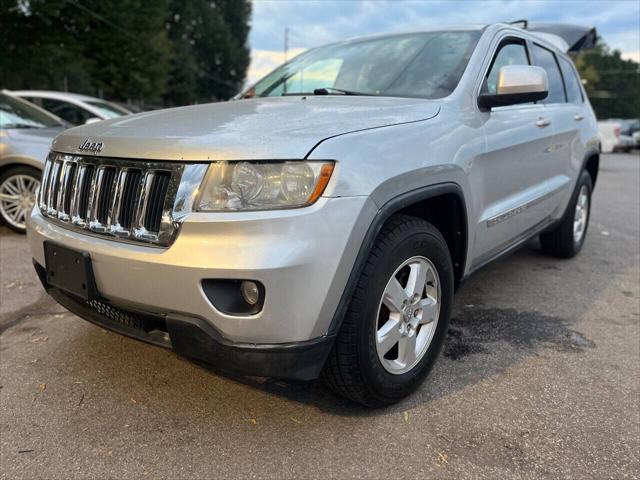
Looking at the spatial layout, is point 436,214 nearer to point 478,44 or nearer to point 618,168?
point 478,44

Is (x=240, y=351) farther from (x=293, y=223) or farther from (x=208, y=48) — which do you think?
(x=208, y=48)

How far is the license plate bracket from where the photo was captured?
2105 millimetres

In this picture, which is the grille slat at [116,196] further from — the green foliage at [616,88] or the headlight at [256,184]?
the green foliage at [616,88]

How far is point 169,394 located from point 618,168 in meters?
16.5

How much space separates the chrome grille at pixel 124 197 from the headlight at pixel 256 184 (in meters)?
0.06

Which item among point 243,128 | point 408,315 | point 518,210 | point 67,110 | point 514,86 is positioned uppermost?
point 514,86

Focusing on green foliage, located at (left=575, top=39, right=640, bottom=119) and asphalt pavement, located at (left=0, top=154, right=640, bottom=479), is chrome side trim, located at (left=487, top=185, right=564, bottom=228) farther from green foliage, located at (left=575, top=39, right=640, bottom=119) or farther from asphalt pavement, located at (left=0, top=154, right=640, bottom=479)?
green foliage, located at (left=575, top=39, right=640, bottom=119)

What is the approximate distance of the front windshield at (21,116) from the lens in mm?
5660

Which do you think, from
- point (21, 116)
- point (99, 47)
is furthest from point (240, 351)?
point (99, 47)

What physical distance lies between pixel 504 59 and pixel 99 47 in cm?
2462

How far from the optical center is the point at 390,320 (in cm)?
228

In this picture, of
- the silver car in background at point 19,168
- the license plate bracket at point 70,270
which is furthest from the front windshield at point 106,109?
the license plate bracket at point 70,270

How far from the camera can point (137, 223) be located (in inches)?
80.2

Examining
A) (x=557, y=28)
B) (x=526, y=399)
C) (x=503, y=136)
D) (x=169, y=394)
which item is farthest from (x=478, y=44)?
(x=557, y=28)
